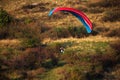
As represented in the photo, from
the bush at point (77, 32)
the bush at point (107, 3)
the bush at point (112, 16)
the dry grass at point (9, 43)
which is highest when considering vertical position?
the bush at point (107, 3)

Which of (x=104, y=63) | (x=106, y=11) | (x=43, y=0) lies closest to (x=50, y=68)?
(x=104, y=63)

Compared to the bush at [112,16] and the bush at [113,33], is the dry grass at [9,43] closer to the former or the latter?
the bush at [113,33]

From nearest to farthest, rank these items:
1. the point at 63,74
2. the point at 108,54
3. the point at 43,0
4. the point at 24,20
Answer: the point at 63,74 → the point at 108,54 → the point at 24,20 → the point at 43,0

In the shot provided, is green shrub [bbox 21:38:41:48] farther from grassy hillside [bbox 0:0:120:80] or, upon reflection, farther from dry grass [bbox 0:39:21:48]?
dry grass [bbox 0:39:21:48]

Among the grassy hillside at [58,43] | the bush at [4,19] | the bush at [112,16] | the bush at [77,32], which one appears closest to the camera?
the grassy hillside at [58,43]

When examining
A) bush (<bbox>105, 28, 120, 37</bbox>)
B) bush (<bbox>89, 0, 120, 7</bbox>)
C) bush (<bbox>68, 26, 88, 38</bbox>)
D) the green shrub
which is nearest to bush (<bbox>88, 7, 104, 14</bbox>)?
bush (<bbox>89, 0, 120, 7</bbox>)

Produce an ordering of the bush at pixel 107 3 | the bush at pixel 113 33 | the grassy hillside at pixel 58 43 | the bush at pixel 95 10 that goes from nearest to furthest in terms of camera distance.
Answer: the grassy hillside at pixel 58 43, the bush at pixel 113 33, the bush at pixel 95 10, the bush at pixel 107 3

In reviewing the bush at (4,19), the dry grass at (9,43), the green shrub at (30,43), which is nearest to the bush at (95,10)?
the bush at (4,19)

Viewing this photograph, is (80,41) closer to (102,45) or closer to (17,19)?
(102,45)

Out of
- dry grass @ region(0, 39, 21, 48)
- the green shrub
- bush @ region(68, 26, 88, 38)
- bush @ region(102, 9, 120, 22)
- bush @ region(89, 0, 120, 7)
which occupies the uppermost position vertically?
bush @ region(89, 0, 120, 7)
